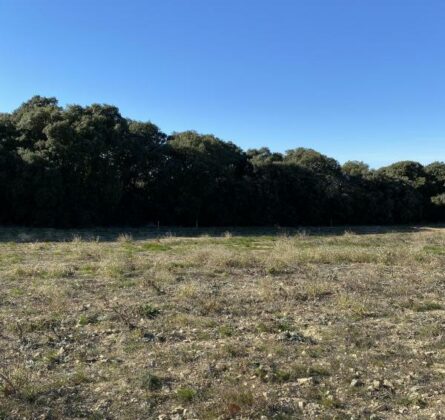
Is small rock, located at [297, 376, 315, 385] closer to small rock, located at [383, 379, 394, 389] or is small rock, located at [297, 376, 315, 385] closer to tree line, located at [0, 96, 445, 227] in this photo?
Answer: small rock, located at [383, 379, 394, 389]

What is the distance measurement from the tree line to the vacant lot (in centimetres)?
1784

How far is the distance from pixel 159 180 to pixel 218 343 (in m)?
28.6

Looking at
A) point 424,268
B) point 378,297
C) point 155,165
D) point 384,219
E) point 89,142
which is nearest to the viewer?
point 378,297

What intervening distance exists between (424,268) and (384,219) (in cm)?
3214

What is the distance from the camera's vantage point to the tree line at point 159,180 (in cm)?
2941

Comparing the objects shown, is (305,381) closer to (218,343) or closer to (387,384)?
(387,384)

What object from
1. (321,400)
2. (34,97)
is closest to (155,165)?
(34,97)

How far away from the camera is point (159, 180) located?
3466 centimetres

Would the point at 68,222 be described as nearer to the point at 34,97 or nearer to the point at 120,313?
the point at 34,97

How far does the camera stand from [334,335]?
713cm

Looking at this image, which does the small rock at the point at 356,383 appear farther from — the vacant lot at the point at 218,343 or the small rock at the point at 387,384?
the small rock at the point at 387,384

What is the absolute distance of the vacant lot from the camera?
4801 millimetres

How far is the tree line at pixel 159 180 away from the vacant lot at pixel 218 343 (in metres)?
17.8

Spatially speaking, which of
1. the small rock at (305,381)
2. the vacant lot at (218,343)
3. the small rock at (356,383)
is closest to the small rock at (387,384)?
the vacant lot at (218,343)
